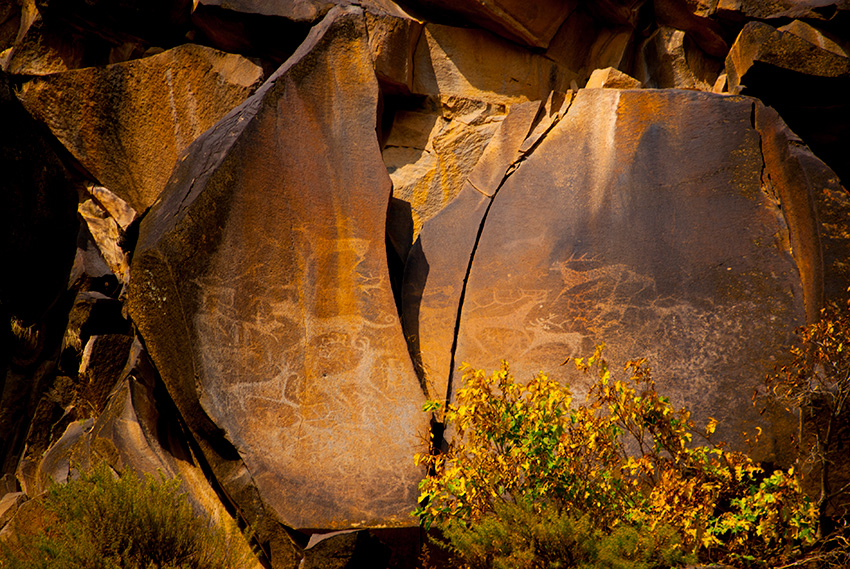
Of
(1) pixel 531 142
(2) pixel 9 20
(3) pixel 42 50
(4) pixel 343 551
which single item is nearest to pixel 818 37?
(1) pixel 531 142

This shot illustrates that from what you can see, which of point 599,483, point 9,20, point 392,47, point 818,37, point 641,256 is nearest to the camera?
point 599,483

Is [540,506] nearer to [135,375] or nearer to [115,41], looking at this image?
[135,375]

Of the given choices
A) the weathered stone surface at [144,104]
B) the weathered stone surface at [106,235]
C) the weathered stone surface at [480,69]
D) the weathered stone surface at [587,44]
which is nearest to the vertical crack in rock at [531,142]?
the weathered stone surface at [480,69]

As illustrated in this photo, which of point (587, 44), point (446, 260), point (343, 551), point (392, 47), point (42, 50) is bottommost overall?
point (343, 551)

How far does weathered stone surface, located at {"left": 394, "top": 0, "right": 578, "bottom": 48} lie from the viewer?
6.80 m

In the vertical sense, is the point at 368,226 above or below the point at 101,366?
above

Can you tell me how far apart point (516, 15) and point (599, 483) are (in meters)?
4.88

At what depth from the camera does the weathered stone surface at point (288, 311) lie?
4438 millimetres

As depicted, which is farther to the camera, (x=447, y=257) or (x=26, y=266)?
(x=26, y=266)

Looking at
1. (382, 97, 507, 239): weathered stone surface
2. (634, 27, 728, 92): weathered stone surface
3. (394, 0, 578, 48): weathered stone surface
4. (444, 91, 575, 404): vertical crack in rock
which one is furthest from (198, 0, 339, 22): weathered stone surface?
(634, 27, 728, 92): weathered stone surface

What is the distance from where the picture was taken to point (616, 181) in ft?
17.6

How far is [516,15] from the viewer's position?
22.4ft

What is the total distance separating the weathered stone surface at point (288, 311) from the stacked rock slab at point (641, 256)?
1.93 ft

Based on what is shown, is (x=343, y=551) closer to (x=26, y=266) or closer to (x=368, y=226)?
(x=368, y=226)
